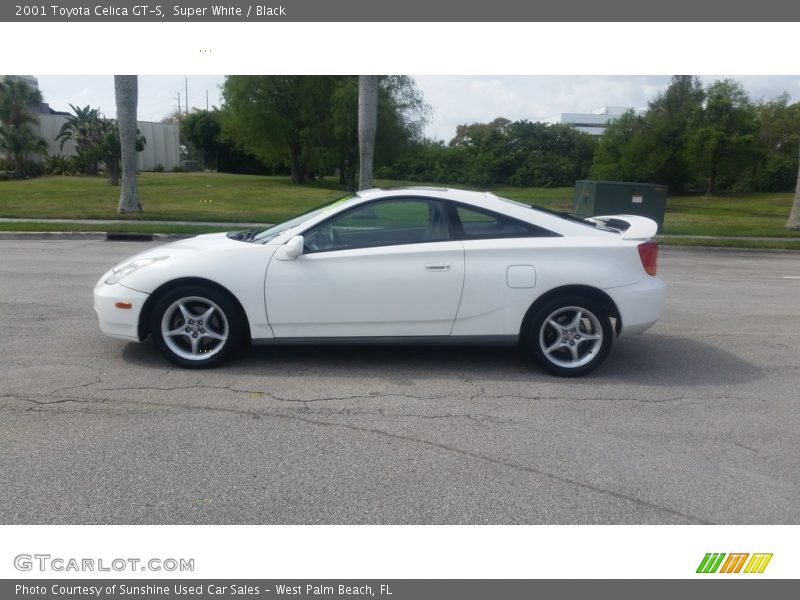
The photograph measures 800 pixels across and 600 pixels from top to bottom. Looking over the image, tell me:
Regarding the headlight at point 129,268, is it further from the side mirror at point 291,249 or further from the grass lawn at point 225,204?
the grass lawn at point 225,204

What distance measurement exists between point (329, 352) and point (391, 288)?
103 cm

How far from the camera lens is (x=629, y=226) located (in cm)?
591

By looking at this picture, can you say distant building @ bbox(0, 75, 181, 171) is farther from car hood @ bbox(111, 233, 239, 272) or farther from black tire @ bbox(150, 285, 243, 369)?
black tire @ bbox(150, 285, 243, 369)

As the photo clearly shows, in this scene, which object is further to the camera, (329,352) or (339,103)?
(339,103)

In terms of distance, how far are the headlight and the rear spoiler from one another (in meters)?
3.63

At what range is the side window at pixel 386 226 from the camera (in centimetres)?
554

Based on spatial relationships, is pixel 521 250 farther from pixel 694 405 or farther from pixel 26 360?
pixel 26 360

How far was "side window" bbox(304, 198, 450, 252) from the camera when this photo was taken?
18.2 ft

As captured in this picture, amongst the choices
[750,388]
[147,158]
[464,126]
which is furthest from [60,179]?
[750,388]

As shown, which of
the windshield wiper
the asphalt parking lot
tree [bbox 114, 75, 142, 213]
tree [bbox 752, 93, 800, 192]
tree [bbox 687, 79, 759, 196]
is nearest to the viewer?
the asphalt parking lot

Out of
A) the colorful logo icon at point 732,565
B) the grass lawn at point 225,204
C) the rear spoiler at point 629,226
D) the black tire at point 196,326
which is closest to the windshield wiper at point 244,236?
the black tire at point 196,326

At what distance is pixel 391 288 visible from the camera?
17.7ft

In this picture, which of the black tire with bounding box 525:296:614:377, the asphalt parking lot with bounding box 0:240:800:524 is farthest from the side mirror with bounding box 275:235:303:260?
the black tire with bounding box 525:296:614:377

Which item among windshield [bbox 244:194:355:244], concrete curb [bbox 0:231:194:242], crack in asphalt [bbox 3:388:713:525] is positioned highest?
windshield [bbox 244:194:355:244]
